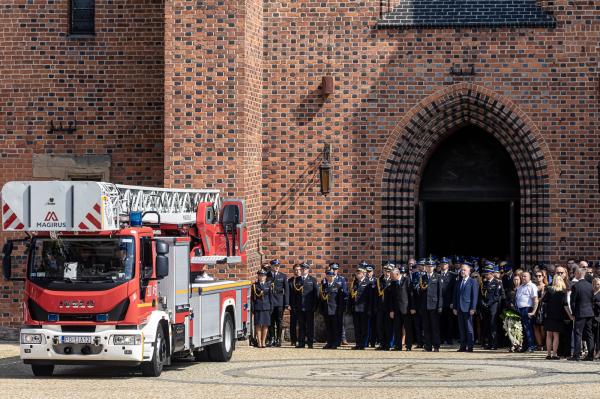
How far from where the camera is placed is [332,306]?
85.7 feet

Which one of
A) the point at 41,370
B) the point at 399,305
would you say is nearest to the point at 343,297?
the point at 399,305

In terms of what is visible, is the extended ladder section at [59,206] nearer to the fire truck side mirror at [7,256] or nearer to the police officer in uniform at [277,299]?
the fire truck side mirror at [7,256]

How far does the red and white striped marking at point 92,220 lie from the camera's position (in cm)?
1950

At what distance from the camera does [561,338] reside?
24078mm

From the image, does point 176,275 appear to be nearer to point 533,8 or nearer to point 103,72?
point 103,72

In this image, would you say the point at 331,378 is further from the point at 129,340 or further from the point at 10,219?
the point at 10,219

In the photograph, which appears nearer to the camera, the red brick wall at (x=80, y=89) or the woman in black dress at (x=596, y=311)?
the woman in black dress at (x=596, y=311)

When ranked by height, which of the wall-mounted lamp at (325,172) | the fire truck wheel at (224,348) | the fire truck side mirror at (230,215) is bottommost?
the fire truck wheel at (224,348)

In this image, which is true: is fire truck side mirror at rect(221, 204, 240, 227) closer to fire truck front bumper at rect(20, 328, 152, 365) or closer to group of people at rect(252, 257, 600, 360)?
group of people at rect(252, 257, 600, 360)

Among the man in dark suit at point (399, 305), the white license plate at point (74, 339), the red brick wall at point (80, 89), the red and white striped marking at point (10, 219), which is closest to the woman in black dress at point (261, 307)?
the man in dark suit at point (399, 305)

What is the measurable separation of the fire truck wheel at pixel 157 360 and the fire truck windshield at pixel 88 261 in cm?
105

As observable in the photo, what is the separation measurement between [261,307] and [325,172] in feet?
10.0

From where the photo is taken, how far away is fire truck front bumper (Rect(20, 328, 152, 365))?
770 inches

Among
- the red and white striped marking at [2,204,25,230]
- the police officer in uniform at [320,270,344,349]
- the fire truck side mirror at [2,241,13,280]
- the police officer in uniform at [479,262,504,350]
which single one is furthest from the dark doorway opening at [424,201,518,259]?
the red and white striped marking at [2,204,25,230]
